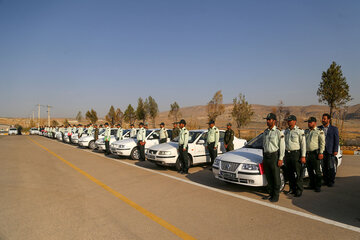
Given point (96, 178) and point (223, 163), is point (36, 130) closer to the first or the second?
point (96, 178)

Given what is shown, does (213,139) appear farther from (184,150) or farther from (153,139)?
(153,139)

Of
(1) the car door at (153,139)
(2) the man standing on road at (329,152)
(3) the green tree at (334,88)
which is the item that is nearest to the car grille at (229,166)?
(2) the man standing on road at (329,152)

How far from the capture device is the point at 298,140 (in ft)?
18.5

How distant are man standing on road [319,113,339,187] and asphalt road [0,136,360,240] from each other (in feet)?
1.14

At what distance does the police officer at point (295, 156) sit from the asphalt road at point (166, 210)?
1.16 ft

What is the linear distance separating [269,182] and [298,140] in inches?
47.9

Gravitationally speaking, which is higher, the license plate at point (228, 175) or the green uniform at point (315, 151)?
the green uniform at point (315, 151)

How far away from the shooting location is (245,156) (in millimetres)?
6000

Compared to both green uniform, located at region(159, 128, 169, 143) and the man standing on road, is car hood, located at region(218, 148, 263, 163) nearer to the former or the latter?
the man standing on road

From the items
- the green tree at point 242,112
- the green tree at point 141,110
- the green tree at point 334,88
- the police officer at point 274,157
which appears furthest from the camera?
the green tree at point 141,110

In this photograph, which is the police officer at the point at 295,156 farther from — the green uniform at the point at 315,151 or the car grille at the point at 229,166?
the car grille at the point at 229,166

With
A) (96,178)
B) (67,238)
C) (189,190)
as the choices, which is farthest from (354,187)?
(96,178)

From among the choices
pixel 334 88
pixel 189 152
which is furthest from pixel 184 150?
pixel 334 88

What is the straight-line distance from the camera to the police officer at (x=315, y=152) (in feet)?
19.7
